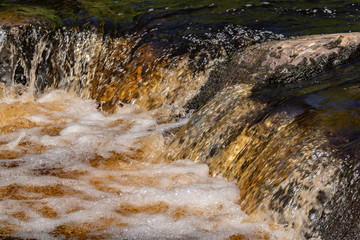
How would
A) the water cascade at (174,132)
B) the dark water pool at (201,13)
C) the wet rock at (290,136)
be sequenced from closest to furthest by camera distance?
the wet rock at (290,136), the water cascade at (174,132), the dark water pool at (201,13)

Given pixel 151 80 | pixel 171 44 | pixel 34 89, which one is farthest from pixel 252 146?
pixel 34 89

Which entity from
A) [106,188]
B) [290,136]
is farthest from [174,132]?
[290,136]

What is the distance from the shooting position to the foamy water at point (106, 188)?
123 inches

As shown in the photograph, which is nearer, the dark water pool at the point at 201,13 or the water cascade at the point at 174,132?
the water cascade at the point at 174,132

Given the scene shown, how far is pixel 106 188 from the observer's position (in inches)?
152

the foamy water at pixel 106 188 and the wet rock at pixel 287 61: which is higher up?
the wet rock at pixel 287 61

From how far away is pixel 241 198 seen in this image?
3510 mm

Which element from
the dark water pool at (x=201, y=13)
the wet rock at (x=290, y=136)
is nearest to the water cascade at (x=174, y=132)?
the wet rock at (x=290, y=136)

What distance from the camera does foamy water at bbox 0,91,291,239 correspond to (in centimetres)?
313

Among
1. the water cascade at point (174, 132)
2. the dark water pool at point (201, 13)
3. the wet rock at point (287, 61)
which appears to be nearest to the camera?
the water cascade at point (174, 132)

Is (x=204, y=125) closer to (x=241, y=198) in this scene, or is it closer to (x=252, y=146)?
(x=252, y=146)

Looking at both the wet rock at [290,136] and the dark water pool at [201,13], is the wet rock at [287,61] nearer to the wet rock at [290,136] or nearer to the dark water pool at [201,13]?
the wet rock at [290,136]

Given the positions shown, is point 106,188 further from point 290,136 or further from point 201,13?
point 201,13

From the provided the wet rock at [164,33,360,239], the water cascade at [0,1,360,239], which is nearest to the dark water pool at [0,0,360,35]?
the water cascade at [0,1,360,239]
